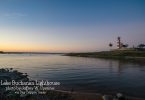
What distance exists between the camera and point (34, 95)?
1780 centimetres

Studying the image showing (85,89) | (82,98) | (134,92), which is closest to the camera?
(82,98)

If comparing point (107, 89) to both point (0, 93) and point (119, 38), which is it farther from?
point (119, 38)

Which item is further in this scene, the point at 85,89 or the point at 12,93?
the point at 85,89

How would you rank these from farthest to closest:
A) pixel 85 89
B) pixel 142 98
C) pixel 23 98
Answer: pixel 85 89 < pixel 142 98 < pixel 23 98

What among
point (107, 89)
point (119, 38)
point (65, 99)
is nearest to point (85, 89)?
point (107, 89)

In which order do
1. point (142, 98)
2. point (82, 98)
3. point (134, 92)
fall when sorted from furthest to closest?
point (134, 92) < point (142, 98) < point (82, 98)

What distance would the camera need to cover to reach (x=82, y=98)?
18.6 meters

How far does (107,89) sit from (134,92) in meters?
3.33

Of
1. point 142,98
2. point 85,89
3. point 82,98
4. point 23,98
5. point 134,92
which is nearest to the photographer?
point 23,98

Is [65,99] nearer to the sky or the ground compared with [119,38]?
nearer to the ground

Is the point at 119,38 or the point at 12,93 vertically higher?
the point at 119,38

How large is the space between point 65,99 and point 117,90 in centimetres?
918

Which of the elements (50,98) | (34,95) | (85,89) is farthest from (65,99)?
(85,89)

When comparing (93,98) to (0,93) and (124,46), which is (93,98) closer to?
(0,93)
